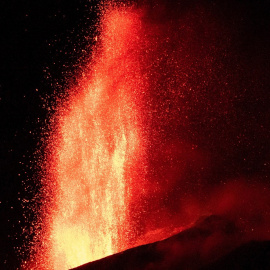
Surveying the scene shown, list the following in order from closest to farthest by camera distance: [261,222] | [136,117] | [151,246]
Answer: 1. [151,246]
2. [261,222]
3. [136,117]

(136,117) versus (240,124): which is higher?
(136,117)

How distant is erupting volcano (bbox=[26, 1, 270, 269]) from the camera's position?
45.4 feet

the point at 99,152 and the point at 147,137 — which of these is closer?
the point at 99,152

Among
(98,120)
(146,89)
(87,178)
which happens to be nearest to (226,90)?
(146,89)

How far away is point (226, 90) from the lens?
54.3 ft

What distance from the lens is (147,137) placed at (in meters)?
16.8

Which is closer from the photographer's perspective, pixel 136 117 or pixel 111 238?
pixel 111 238

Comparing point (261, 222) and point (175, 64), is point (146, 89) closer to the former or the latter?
point (175, 64)

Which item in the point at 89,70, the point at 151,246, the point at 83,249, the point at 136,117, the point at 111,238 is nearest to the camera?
the point at 151,246

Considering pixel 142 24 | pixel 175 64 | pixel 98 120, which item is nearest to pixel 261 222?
pixel 98 120

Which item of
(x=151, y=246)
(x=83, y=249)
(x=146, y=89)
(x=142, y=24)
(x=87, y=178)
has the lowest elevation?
(x=151, y=246)

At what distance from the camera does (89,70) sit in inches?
591

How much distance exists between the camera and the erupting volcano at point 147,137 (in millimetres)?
13844

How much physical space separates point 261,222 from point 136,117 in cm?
659
